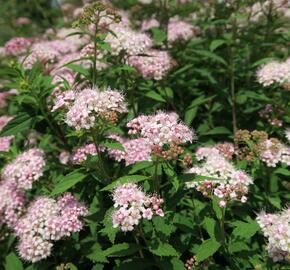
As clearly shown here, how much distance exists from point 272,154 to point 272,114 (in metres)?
0.80

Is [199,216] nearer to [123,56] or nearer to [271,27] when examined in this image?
[123,56]

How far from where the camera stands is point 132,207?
2.41 m

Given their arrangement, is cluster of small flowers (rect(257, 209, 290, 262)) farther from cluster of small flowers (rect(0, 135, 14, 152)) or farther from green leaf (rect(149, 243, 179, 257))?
cluster of small flowers (rect(0, 135, 14, 152))

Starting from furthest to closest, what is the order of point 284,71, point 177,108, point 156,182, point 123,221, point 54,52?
point 54,52
point 177,108
point 284,71
point 156,182
point 123,221

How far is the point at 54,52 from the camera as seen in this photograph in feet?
16.1

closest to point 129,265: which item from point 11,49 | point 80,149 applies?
point 80,149

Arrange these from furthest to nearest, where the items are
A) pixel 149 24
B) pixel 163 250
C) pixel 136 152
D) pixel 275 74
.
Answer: pixel 149 24 → pixel 275 74 → pixel 136 152 → pixel 163 250

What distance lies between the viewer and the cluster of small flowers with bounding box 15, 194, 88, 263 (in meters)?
2.95

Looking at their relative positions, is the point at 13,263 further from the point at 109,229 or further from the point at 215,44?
the point at 215,44

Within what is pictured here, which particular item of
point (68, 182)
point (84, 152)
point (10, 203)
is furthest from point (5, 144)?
point (68, 182)

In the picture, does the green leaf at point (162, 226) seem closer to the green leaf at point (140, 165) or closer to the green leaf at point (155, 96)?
the green leaf at point (140, 165)

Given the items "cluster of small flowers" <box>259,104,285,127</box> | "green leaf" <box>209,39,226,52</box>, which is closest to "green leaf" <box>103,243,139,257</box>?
"cluster of small flowers" <box>259,104,285,127</box>

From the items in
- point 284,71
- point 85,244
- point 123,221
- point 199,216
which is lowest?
point 85,244

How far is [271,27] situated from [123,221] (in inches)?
127
